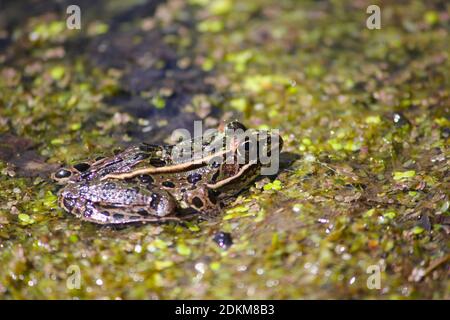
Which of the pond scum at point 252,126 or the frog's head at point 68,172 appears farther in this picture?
the frog's head at point 68,172

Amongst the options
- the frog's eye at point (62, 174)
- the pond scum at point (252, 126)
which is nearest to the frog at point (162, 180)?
the frog's eye at point (62, 174)

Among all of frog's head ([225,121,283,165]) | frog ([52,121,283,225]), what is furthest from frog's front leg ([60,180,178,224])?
frog's head ([225,121,283,165])

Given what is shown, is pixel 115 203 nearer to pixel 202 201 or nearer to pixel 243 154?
pixel 202 201

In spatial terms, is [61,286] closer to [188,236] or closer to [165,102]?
[188,236]

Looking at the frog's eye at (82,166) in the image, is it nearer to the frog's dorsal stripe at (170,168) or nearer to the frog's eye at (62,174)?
the frog's eye at (62,174)

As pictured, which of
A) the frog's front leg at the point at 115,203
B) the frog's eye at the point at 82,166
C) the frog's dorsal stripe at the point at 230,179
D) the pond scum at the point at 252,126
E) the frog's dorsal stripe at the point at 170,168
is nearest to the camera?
the pond scum at the point at 252,126

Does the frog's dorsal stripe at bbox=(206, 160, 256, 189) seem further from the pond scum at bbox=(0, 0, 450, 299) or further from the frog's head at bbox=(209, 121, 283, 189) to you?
the pond scum at bbox=(0, 0, 450, 299)

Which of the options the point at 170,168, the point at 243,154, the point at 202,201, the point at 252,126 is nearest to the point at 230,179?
the point at 243,154
